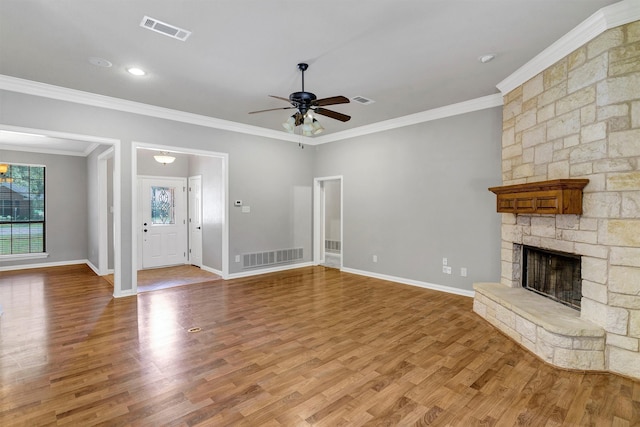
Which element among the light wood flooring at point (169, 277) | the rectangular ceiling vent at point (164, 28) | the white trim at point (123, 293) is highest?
the rectangular ceiling vent at point (164, 28)

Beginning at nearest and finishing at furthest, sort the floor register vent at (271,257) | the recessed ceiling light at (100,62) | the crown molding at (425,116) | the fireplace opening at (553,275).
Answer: the fireplace opening at (553,275) → the recessed ceiling light at (100,62) → the crown molding at (425,116) → the floor register vent at (271,257)

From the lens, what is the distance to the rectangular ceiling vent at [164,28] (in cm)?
278

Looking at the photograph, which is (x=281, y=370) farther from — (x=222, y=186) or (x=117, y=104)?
(x=117, y=104)

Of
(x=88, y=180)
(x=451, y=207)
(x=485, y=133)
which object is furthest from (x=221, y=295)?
(x=88, y=180)

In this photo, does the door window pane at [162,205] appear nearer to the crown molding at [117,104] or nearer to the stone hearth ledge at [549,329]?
the crown molding at [117,104]

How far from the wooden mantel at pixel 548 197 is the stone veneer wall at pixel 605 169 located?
0.10m

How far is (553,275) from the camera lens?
11.6 ft

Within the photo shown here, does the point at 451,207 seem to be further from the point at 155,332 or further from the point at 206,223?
the point at 206,223

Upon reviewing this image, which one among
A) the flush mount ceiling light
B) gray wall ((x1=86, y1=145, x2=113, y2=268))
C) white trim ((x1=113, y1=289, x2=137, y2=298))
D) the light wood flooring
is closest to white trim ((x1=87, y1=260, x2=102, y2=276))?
gray wall ((x1=86, y1=145, x2=113, y2=268))

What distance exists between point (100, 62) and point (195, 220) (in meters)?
4.39

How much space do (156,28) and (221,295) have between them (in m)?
3.68

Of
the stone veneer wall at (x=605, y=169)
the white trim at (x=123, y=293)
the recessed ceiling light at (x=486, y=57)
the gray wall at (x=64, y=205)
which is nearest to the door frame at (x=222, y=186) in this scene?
the white trim at (x=123, y=293)

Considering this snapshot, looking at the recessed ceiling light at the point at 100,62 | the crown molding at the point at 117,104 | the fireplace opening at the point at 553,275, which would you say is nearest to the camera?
the fireplace opening at the point at 553,275

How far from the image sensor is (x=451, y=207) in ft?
16.8
